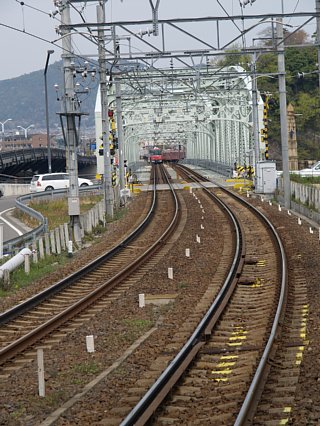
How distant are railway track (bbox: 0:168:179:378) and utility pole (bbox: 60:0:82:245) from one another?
5.61 feet

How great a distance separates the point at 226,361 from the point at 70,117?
52.3ft

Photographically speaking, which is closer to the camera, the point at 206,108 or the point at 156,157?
the point at 206,108

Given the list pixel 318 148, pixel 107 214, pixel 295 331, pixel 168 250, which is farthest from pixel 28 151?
pixel 295 331

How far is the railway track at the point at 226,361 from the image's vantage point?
27.8 feet

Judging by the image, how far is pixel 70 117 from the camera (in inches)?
1013

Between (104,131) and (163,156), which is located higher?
(104,131)

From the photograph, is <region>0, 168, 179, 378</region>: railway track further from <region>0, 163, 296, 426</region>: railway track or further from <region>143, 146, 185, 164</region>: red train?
<region>143, 146, 185, 164</region>: red train

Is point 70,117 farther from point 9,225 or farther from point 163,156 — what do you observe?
point 163,156

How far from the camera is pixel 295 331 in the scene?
1238 cm

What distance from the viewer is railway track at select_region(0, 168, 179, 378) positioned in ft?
40.8

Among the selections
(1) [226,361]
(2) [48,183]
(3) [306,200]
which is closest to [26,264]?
(1) [226,361]

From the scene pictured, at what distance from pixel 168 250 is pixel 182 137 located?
12705 centimetres

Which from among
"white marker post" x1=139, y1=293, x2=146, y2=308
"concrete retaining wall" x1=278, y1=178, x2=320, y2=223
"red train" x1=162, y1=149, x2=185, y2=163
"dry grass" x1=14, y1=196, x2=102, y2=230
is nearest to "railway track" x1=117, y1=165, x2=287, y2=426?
"white marker post" x1=139, y1=293, x2=146, y2=308

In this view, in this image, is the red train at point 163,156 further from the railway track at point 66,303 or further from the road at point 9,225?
the railway track at point 66,303
